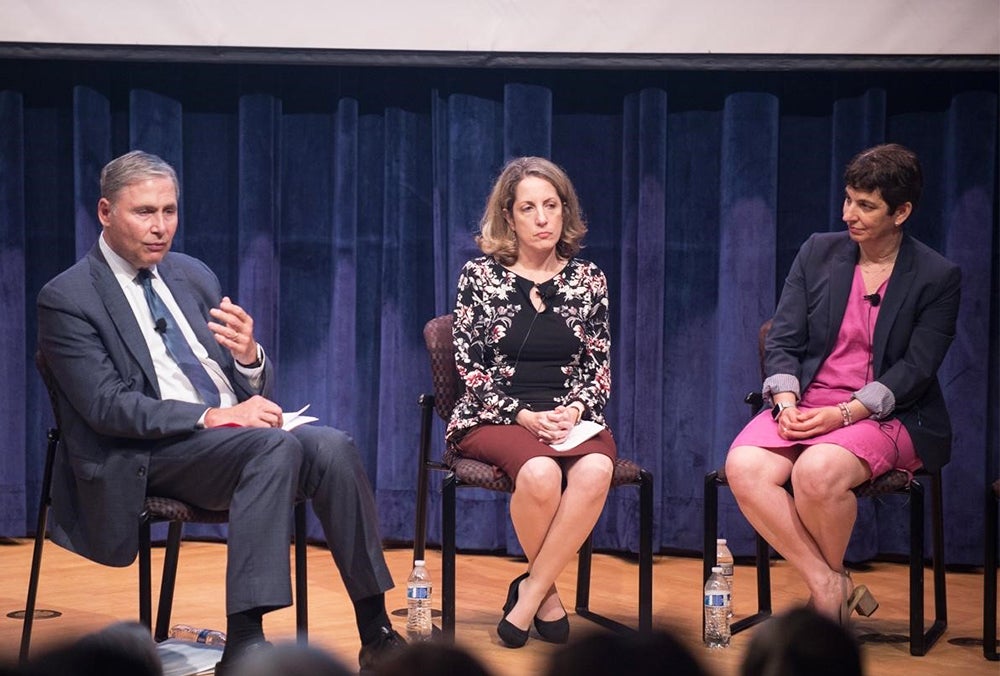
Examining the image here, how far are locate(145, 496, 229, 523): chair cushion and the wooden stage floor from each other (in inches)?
14.7

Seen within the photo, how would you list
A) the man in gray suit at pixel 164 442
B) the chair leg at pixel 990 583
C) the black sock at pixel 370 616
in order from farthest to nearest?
the chair leg at pixel 990 583 < the black sock at pixel 370 616 < the man in gray suit at pixel 164 442

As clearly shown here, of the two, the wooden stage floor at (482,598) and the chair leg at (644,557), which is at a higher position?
the chair leg at (644,557)

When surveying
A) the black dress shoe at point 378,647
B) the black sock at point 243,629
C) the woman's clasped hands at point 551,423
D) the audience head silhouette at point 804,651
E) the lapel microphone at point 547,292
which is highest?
the lapel microphone at point 547,292

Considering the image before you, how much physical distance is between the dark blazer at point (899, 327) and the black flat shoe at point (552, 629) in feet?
3.16

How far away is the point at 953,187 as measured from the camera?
4559 mm

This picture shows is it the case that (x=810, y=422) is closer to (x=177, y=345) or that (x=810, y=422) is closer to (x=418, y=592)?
(x=418, y=592)

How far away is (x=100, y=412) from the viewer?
2.96 m

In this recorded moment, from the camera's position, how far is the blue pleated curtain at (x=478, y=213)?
182 inches

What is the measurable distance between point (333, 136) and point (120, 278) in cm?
185

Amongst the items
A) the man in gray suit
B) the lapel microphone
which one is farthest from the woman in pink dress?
the man in gray suit

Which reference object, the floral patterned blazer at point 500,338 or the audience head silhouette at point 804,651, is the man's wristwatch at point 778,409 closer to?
the floral patterned blazer at point 500,338

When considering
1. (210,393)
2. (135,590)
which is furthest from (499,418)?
(135,590)

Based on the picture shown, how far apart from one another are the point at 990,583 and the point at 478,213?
7.55 ft

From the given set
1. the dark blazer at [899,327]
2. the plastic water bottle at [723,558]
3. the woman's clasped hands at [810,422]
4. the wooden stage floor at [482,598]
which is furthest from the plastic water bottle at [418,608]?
the dark blazer at [899,327]
